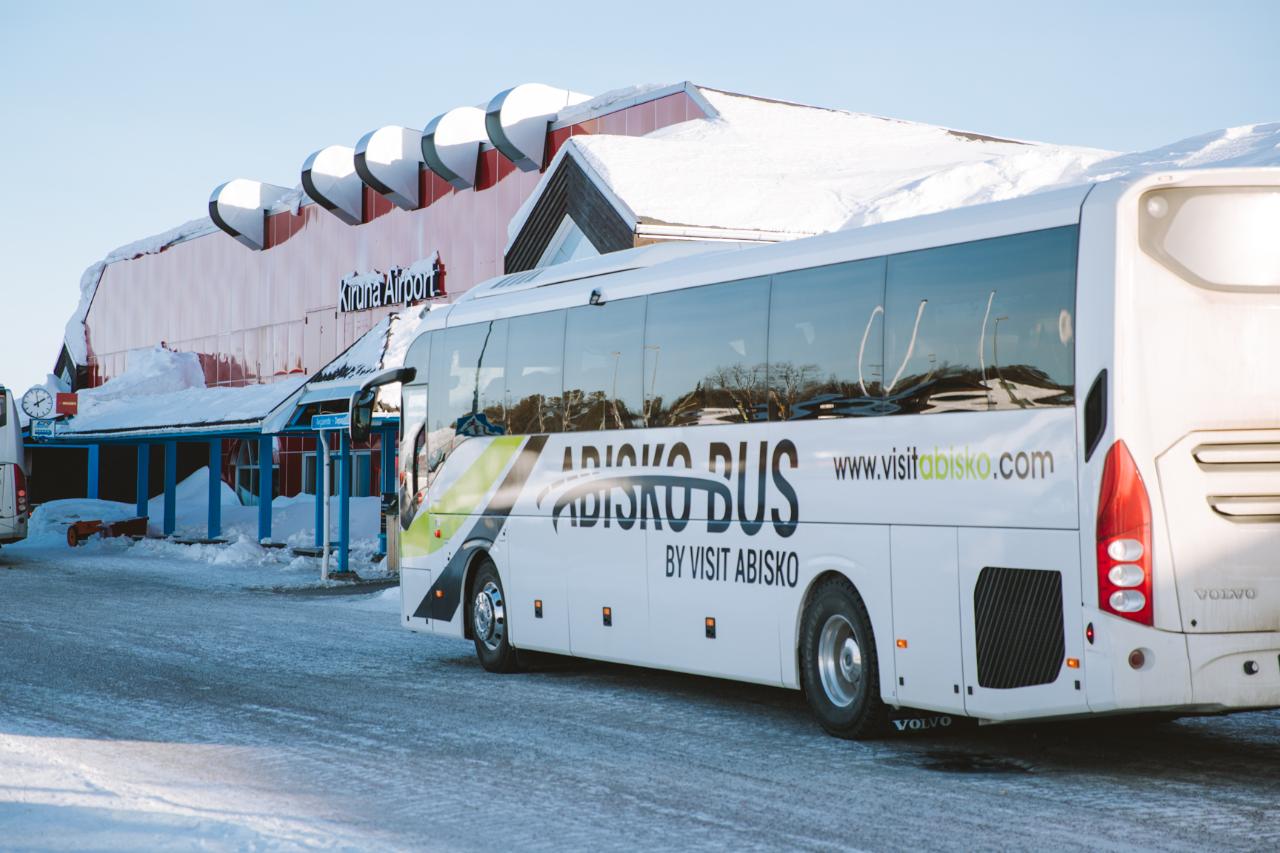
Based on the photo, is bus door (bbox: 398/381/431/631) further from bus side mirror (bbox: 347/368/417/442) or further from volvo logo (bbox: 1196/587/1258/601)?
volvo logo (bbox: 1196/587/1258/601)

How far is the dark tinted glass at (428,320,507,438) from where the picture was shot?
587 inches

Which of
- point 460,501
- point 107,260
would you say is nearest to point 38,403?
point 107,260

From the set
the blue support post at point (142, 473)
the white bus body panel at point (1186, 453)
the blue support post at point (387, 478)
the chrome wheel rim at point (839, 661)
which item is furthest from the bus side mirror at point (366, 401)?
the blue support post at point (142, 473)

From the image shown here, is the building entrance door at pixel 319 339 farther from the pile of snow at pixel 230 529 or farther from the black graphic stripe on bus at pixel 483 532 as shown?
the black graphic stripe on bus at pixel 483 532

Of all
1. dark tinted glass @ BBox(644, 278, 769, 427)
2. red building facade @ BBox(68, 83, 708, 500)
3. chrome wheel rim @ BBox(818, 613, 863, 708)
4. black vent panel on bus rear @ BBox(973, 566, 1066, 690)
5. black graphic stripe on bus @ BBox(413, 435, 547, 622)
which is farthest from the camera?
red building facade @ BBox(68, 83, 708, 500)

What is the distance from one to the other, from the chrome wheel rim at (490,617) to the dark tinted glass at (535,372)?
1535mm

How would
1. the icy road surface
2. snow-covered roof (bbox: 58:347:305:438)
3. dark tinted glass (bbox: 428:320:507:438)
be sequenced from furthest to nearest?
1. snow-covered roof (bbox: 58:347:305:438)
2. dark tinted glass (bbox: 428:320:507:438)
3. the icy road surface

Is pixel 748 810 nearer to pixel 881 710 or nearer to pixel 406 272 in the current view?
pixel 881 710

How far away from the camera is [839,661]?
34.6 feet

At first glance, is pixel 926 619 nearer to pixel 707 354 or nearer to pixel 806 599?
pixel 806 599

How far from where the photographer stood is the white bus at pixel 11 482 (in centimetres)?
3206

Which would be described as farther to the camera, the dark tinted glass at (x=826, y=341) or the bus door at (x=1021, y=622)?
the dark tinted glass at (x=826, y=341)

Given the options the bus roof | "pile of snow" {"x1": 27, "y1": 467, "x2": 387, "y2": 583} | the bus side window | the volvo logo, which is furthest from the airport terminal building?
the volvo logo

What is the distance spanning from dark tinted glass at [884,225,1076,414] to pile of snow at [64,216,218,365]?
148ft
